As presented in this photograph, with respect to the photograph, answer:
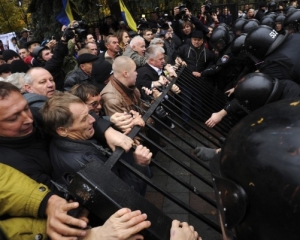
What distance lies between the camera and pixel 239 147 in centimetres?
110

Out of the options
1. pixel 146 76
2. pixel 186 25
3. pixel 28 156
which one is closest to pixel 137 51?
pixel 146 76

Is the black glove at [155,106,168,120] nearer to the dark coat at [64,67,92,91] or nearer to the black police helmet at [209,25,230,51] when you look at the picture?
the dark coat at [64,67,92,91]

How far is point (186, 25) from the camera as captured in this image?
7.02 metres

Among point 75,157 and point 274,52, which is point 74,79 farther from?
point 274,52

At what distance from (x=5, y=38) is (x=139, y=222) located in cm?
1392

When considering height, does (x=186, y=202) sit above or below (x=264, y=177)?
below

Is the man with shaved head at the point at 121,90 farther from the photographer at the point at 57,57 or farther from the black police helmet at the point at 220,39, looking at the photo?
the black police helmet at the point at 220,39

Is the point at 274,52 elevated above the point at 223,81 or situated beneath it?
elevated above

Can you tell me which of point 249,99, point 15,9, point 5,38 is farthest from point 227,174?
point 15,9

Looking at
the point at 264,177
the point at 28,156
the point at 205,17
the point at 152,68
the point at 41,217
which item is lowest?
the point at 205,17

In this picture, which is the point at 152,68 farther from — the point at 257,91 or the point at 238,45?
the point at 257,91

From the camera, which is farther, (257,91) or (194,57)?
(194,57)

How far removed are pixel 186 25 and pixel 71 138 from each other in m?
5.90

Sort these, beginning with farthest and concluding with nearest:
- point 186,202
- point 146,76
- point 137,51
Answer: point 137,51 → point 146,76 → point 186,202
